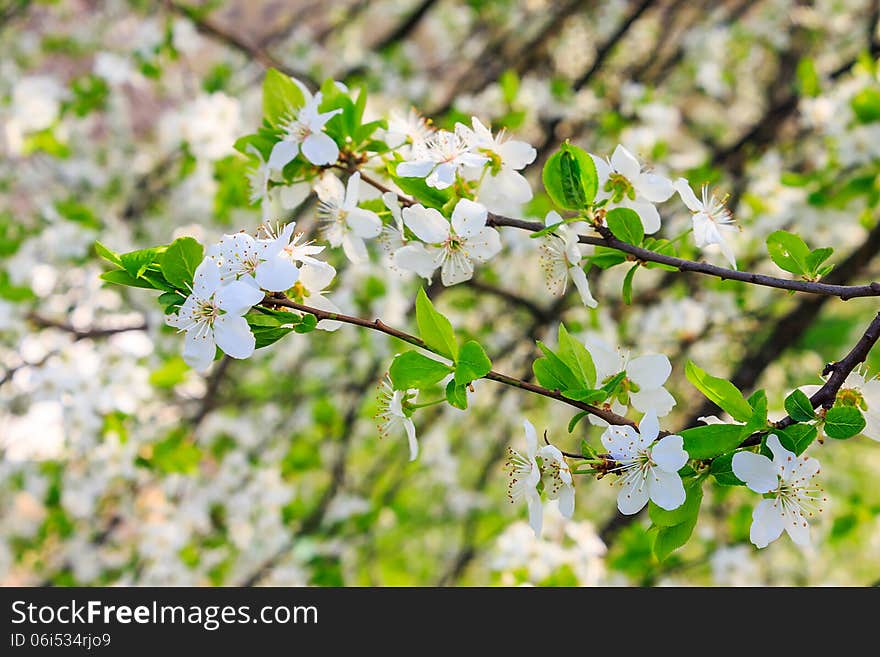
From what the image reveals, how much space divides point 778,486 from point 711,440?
0.08 metres

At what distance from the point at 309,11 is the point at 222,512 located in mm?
2463

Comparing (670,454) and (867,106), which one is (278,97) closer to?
(670,454)

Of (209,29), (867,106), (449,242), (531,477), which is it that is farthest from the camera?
(209,29)

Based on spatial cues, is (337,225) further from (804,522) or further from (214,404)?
(214,404)

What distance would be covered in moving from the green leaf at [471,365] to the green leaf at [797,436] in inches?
12.0

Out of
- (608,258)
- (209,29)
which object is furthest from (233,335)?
(209,29)

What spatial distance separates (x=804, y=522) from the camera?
3.02 feet

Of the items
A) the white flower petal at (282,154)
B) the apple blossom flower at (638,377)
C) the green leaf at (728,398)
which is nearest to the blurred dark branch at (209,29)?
the white flower petal at (282,154)

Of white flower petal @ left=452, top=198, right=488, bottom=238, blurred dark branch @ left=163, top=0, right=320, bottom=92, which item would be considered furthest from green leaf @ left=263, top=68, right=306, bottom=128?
blurred dark branch @ left=163, top=0, right=320, bottom=92

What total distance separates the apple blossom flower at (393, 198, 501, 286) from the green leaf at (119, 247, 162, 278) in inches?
11.7

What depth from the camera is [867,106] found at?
1922 millimetres

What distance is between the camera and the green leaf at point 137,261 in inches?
36.3

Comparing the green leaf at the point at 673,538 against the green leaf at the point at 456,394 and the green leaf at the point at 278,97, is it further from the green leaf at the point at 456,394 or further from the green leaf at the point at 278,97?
the green leaf at the point at 278,97

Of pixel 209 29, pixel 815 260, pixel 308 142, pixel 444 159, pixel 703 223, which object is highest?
pixel 209 29
